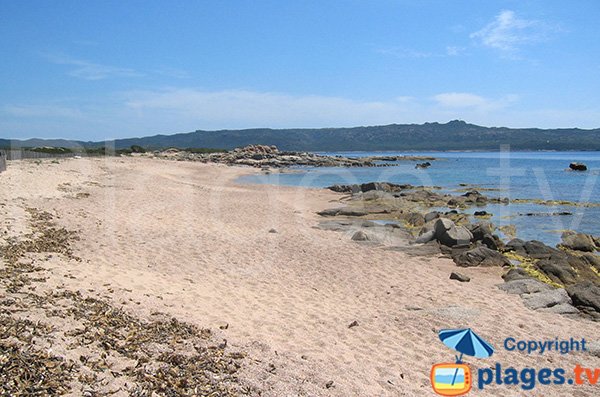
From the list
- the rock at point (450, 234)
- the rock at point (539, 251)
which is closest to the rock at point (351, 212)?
the rock at point (450, 234)

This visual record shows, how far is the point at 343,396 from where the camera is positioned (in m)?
5.26

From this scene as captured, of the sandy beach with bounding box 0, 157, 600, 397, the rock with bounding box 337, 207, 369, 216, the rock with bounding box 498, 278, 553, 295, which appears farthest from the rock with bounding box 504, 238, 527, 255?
the rock with bounding box 337, 207, 369, 216

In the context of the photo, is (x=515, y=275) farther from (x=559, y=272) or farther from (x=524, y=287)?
(x=559, y=272)

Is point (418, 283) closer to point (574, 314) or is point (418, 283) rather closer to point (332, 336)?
point (574, 314)

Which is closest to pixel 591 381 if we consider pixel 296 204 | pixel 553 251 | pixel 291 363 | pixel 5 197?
pixel 291 363

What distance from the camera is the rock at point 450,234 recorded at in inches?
595

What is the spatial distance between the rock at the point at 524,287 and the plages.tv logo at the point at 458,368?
4.23 meters

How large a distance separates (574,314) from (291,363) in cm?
657

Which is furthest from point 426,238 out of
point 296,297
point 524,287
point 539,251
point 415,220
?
point 296,297

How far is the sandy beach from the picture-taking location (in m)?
6.06

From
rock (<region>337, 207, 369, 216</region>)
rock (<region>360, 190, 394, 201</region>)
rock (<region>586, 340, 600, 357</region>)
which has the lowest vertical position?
rock (<region>586, 340, 600, 357</region>)

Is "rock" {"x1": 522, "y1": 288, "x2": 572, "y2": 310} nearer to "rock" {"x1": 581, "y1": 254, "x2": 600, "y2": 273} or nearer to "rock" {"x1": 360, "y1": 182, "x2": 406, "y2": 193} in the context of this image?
"rock" {"x1": 581, "y1": 254, "x2": 600, "y2": 273}

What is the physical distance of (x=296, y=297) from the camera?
9.38m

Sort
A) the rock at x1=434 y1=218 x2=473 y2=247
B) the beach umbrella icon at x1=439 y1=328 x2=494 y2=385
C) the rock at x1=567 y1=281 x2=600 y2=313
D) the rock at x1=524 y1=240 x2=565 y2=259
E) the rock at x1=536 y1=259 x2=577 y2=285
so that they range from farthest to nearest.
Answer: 1. the rock at x1=434 y1=218 x2=473 y2=247
2. the rock at x1=524 y1=240 x2=565 y2=259
3. the rock at x1=536 y1=259 x2=577 y2=285
4. the rock at x1=567 y1=281 x2=600 y2=313
5. the beach umbrella icon at x1=439 y1=328 x2=494 y2=385
